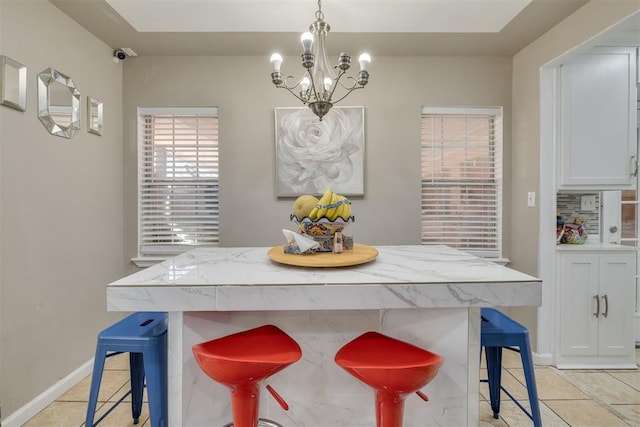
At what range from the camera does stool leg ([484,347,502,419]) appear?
1839mm

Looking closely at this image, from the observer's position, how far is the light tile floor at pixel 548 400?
1.94 meters

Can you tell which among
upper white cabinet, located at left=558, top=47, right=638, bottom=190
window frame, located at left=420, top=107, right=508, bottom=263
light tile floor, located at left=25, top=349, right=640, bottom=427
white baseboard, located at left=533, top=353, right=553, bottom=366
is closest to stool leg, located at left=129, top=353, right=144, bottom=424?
light tile floor, located at left=25, top=349, right=640, bottom=427

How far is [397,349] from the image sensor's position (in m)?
1.19

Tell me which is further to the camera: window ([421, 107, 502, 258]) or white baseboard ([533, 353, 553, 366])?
window ([421, 107, 502, 258])

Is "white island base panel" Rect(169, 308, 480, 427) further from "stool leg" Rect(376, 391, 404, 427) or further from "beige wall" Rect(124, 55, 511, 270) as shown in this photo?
"beige wall" Rect(124, 55, 511, 270)

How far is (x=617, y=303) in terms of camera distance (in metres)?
2.54

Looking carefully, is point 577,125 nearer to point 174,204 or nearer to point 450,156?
point 450,156

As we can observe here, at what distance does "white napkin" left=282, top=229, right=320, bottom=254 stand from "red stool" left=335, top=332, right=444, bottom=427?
20.3 inches

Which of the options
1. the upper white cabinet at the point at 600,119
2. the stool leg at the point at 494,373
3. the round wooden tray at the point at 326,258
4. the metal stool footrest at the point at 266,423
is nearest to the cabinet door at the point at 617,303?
the upper white cabinet at the point at 600,119

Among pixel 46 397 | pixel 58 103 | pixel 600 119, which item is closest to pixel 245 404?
pixel 46 397

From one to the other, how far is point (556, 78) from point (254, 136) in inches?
99.5

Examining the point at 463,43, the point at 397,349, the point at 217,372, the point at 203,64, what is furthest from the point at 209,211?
the point at 463,43

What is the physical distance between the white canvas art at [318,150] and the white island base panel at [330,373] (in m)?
1.65

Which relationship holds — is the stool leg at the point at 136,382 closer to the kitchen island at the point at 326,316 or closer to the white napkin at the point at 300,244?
the kitchen island at the point at 326,316
